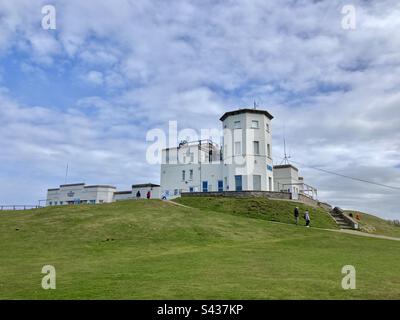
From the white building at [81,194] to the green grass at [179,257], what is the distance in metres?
35.0

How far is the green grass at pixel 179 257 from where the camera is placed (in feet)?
31.7

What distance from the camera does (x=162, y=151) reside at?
5769 cm

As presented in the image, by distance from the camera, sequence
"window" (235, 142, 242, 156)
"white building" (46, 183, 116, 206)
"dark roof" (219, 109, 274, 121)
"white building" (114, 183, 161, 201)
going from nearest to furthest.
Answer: "window" (235, 142, 242, 156)
"dark roof" (219, 109, 274, 121)
"white building" (114, 183, 161, 201)
"white building" (46, 183, 116, 206)

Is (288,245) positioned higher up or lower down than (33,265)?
higher up

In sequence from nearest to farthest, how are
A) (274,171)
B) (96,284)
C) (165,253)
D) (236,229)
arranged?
(96,284) < (165,253) < (236,229) < (274,171)

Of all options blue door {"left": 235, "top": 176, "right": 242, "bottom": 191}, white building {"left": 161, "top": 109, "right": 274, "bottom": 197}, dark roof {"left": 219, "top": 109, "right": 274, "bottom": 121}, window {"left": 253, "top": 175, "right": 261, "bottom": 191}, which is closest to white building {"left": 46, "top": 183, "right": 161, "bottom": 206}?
white building {"left": 161, "top": 109, "right": 274, "bottom": 197}

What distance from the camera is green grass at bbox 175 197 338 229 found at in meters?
35.3

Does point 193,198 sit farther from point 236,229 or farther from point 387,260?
point 387,260

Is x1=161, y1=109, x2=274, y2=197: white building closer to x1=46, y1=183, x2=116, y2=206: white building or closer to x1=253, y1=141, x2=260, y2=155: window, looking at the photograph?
x1=253, y1=141, x2=260, y2=155: window

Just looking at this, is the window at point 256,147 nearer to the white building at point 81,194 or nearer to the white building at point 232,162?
the white building at point 232,162

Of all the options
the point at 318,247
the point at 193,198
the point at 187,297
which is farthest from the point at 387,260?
the point at 193,198

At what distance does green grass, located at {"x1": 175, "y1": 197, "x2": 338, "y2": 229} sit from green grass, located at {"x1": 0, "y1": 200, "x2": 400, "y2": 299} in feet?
17.9
